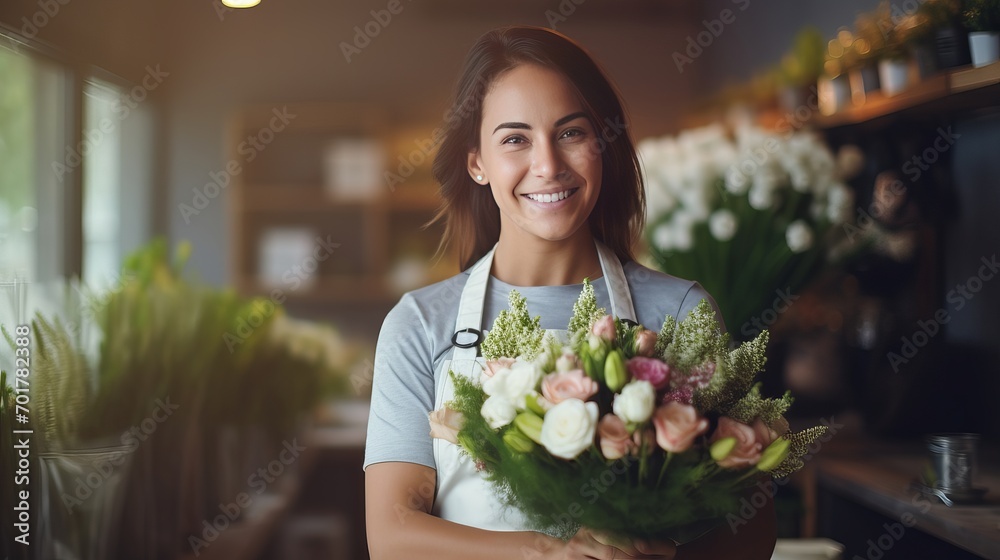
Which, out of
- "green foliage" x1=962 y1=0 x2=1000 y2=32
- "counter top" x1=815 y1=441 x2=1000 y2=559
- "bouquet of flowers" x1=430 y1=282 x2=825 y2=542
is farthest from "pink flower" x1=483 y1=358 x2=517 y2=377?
"green foliage" x1=962 y1=0 x2=1000 y2=32

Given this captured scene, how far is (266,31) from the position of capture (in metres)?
5.15

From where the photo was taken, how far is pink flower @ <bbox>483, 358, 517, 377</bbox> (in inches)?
43.9

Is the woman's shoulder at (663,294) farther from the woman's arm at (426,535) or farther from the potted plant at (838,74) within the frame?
the potted plant at (838,74)

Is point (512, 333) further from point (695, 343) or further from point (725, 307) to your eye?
point (725, 307)

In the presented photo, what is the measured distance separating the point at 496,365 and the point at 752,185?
57.8 inches

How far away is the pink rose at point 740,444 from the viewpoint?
103cm

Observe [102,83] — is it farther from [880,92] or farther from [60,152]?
[880,92]

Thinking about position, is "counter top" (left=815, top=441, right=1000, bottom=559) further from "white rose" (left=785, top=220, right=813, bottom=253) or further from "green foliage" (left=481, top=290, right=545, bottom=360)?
"green foliage" (left=481, top=290, right=545, bottom=360)

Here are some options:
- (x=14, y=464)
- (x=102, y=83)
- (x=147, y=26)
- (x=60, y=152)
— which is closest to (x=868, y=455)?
(x=14, y=464)

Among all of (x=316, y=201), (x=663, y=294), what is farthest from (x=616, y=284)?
(x=316, y=201)

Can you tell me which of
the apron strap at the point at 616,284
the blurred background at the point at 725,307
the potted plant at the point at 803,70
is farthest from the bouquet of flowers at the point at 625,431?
the potted plant at the point at 803,70

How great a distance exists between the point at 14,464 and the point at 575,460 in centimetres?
114

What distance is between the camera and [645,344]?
1098mm

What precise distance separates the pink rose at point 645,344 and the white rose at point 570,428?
5.0 inches
